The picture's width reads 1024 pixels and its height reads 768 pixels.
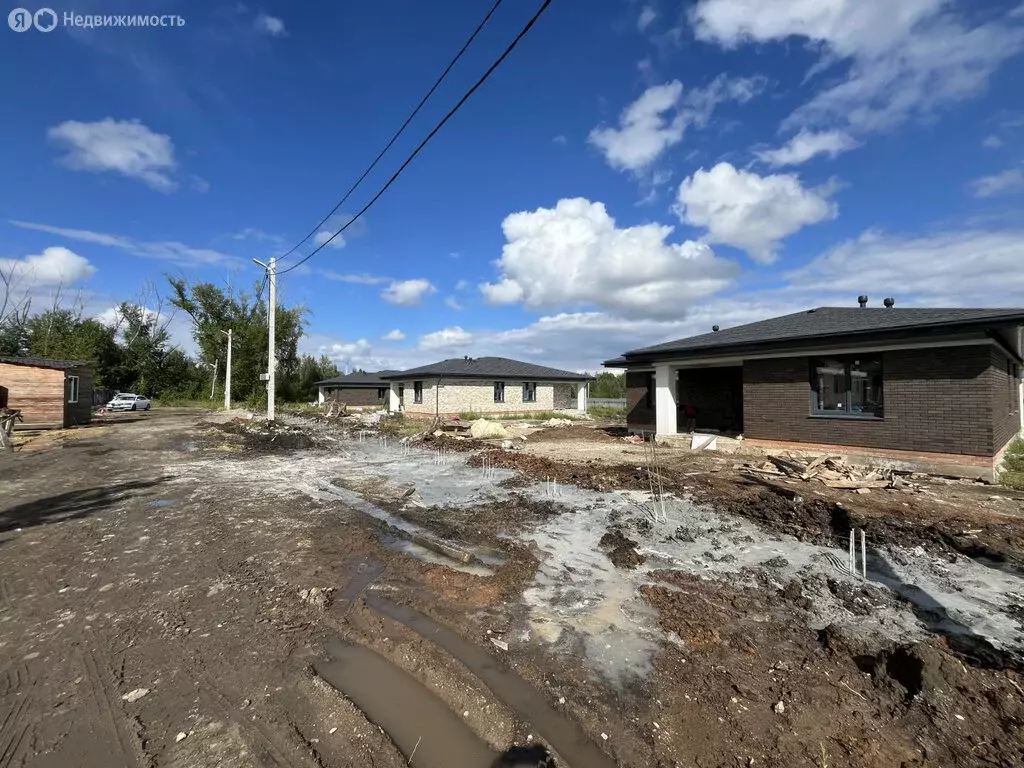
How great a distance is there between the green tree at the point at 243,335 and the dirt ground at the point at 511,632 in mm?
46222

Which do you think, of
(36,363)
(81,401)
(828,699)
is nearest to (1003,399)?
(828,699)

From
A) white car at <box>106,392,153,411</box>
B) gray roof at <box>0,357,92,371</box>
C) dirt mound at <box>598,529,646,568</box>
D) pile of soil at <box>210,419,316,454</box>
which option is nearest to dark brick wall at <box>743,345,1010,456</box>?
dirt mound at <box>598,529,646,568</box>

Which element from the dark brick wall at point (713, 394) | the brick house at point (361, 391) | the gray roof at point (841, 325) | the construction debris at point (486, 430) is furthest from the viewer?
the brick house at point (361, 391)

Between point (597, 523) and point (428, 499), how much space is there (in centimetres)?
325

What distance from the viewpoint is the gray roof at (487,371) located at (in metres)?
32.1

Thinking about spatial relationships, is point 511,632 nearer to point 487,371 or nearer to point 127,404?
point 487,371

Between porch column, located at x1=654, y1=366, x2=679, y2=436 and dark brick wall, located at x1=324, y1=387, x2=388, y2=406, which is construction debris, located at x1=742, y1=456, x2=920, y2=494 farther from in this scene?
dark brick wall, located at x1=324, y1=387, x2=388, y2=406

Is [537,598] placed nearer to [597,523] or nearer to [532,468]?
[597,523]

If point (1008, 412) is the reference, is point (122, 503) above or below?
below

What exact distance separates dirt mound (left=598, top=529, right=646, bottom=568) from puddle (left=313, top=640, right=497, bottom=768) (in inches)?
111

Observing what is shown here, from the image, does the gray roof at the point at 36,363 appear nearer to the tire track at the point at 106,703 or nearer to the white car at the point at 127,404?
the white car at the point at 127,404

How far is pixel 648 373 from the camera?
743 inches

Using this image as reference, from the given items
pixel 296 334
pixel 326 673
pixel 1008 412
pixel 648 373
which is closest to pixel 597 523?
pixel 326 673

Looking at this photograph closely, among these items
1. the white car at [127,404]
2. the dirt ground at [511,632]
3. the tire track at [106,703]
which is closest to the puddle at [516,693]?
the dirt ground at [511,632]
